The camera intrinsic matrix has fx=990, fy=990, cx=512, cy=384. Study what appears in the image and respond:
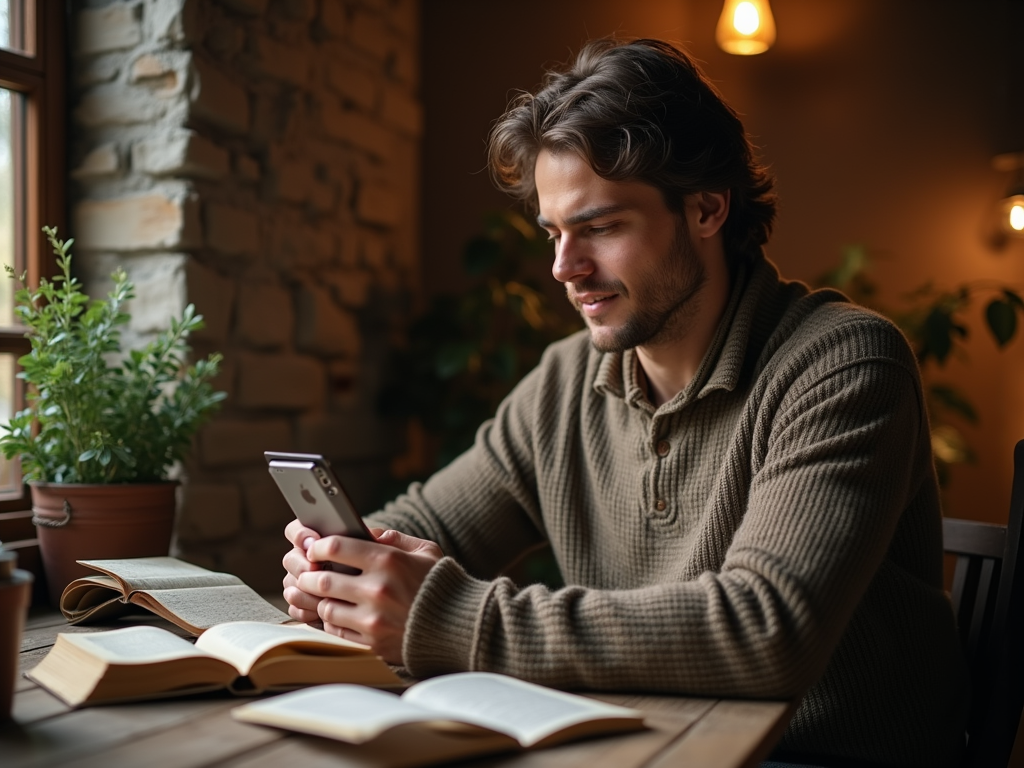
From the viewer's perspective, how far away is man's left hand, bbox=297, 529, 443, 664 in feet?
3.75

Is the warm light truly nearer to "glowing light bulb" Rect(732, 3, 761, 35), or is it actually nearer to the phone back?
"glowing light bulb" Rect(732, 3, 761, 35)

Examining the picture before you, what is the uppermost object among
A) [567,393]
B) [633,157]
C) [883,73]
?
[883,73]

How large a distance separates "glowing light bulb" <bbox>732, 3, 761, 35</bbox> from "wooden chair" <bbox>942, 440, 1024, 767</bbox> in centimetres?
174

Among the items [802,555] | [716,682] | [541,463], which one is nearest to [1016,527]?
[802,555]

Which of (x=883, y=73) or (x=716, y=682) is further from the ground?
(x=883, y=73)

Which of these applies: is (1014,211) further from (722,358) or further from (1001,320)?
(722,358)

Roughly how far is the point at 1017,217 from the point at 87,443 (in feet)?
7.71

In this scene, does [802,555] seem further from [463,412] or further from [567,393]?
[463,412]

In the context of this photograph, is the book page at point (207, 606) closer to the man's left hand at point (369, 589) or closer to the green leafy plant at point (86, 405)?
the man's left hand at point (369, 589)

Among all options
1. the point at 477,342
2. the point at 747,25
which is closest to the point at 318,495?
the point at 477,342

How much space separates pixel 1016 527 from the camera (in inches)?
54.8

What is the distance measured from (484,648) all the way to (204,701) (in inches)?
11.7

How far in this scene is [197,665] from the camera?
1030mm

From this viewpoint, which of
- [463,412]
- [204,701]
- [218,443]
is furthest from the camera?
[463,412]
